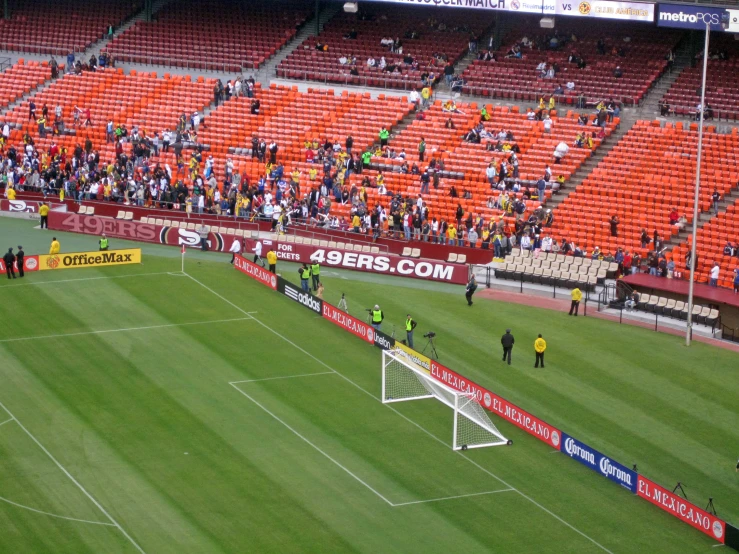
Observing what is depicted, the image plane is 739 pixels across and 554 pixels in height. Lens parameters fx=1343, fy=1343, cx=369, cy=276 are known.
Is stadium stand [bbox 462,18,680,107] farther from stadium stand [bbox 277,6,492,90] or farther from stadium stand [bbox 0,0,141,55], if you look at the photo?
stadium stand [bbox 0,0,141,55]

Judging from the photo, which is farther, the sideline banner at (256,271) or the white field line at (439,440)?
the sideline banner at (256,271)

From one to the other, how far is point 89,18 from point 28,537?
5471 centimetres

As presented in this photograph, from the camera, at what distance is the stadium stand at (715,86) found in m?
63.9

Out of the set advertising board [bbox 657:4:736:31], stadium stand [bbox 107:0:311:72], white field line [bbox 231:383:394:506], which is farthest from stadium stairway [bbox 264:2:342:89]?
white field line [bbox 231:383:394:506]

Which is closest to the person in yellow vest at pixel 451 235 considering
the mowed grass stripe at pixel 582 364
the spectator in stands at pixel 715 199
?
the mowed grass stripe at pixel 582 364

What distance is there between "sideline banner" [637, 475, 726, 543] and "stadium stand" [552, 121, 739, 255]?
2236 cm

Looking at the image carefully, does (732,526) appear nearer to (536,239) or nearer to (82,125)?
(536,239)

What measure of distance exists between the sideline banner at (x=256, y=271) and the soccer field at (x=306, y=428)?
564 millimetres

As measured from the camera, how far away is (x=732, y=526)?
108 ft

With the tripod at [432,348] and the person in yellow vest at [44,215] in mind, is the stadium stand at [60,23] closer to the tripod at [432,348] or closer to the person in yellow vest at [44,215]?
the person in yellow vest at [44,215]

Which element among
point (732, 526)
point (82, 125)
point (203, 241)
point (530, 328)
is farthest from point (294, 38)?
point (732, 526)

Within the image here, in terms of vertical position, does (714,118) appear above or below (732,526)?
above

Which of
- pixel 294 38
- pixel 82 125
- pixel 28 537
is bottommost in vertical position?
pixel 28 537

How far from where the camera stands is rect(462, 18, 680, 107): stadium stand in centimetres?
6719
